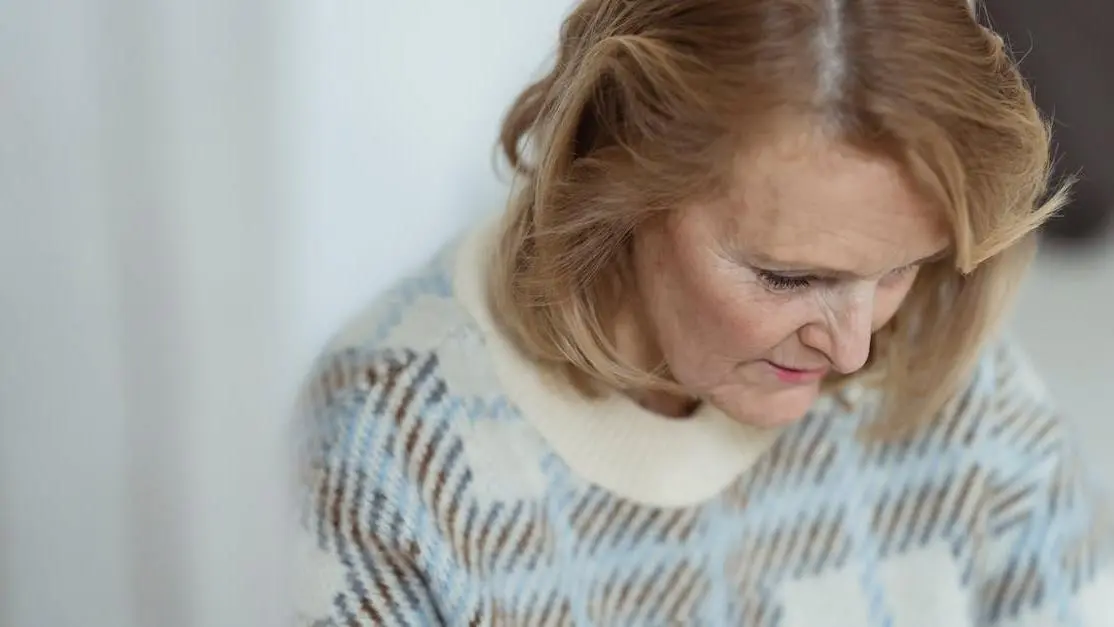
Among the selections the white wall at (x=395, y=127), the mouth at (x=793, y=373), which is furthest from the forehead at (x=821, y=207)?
the white wall at (x=395, y=127)

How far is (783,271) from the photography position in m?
0.69

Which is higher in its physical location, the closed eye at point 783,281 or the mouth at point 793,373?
the closed eye at point 783,281

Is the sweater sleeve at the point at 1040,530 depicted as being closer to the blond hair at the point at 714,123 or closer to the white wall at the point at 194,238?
the blond hair at the point at 714,123

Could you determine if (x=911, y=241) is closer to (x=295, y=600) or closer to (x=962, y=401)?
(x=962, y=401)

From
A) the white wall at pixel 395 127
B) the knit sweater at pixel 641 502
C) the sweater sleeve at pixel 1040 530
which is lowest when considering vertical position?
the sweater sleeve at pixel 1040 530

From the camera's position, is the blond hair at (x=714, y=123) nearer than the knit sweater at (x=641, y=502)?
Yes

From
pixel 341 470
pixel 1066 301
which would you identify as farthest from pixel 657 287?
pixel 1066 301

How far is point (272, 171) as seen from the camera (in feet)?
2.89

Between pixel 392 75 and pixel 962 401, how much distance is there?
0.51 m

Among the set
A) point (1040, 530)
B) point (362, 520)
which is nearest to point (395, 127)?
point (362, 520)

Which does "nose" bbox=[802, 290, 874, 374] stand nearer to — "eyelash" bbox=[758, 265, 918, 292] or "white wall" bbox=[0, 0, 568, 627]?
"eyelash" bbox=[758, 265, 918, 292]

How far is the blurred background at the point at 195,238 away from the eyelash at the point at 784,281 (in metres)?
0.38

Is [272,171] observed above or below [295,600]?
above

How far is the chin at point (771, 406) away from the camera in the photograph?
80cm
